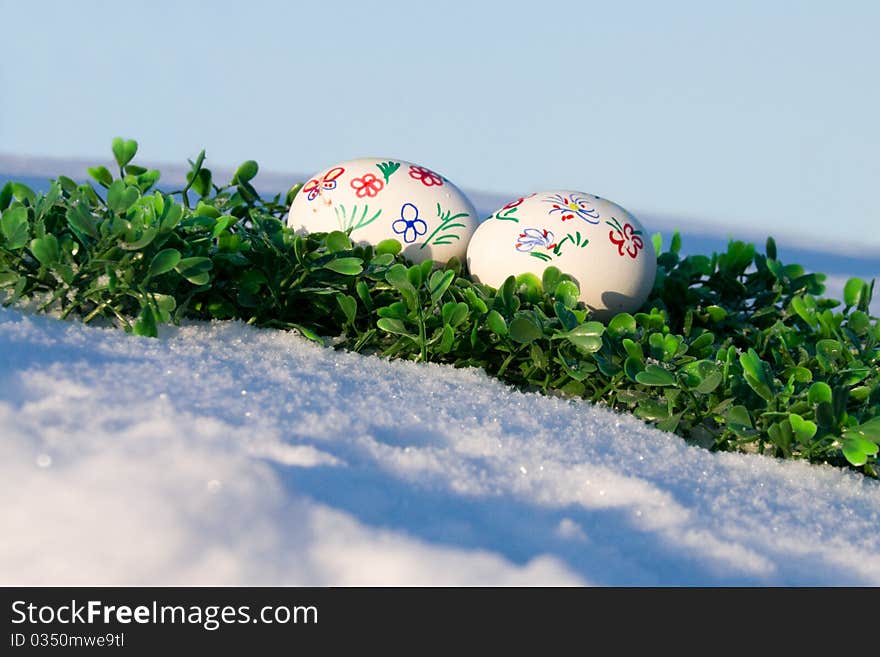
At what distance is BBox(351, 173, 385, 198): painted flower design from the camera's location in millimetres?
4523

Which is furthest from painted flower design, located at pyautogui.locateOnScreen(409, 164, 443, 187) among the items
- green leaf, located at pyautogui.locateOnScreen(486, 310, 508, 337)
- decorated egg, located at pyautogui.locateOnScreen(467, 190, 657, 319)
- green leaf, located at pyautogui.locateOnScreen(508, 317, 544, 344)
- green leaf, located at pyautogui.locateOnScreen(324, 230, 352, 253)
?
green leaf, located at pyautogui.locateOnScreen(508, 317, 544, 344)

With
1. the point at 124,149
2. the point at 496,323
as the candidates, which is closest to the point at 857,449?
the point at 496,323

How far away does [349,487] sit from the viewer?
7.69 ft

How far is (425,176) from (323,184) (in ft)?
1.56

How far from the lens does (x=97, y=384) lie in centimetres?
278

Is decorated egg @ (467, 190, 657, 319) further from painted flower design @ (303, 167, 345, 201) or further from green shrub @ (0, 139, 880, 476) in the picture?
painted flower design @ (303, 167, 345, 201)

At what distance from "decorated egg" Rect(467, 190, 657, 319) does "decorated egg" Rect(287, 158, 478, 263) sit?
15 cm

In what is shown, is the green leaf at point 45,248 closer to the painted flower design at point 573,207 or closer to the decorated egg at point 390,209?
the decorated egg at point 390,209

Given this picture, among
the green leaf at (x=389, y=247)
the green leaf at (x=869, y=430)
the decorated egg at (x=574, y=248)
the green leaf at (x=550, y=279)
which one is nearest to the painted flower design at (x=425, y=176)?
the decorated egg at (x=574, y=248)

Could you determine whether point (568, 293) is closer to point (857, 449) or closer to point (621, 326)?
point (621, 326)

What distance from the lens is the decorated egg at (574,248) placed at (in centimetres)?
432

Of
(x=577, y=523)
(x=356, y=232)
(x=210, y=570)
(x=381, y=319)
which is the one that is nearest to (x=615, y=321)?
(x=381, y=319)

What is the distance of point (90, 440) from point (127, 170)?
247 centimetres
